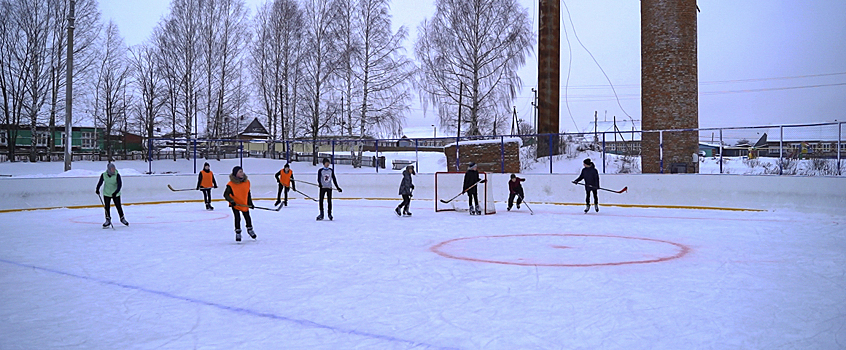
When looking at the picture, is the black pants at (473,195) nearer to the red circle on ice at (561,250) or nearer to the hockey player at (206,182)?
the red circle on ice at (561,250)

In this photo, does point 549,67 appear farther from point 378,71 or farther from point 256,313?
point 256,313

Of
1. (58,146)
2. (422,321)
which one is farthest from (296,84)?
(422,321)

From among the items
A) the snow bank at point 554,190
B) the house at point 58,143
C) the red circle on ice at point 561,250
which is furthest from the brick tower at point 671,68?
the house at point 58,143

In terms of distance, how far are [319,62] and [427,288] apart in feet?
83.1

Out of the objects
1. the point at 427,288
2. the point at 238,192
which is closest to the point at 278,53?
the point at 238,192

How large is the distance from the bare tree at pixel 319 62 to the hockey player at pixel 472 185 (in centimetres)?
1601

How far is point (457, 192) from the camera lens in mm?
17047

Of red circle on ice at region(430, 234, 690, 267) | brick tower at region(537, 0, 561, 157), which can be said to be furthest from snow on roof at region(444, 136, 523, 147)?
red circle on ice at region(430, 234, 690, 267)

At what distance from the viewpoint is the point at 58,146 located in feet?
156

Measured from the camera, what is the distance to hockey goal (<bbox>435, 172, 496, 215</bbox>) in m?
15.4

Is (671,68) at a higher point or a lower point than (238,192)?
higher

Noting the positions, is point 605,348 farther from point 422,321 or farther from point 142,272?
point 142,272

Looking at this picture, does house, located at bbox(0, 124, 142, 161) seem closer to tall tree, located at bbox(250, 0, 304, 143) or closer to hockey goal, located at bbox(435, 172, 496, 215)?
tall tree, located at bbox(250, 0, 304, 143)

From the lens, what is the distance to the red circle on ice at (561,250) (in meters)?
7.53
